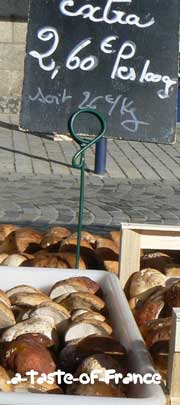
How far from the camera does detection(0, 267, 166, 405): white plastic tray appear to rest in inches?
67.2

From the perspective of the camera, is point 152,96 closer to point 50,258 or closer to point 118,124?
point 118,124

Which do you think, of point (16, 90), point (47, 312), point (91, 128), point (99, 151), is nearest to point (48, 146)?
point (99, 151)

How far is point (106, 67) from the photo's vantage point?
11.0ft

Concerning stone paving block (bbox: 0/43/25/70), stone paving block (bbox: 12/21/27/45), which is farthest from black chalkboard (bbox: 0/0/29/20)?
stone paving block (bbox: 0/43/25/70)

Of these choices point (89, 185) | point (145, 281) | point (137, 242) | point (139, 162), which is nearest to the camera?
point (145, 281)

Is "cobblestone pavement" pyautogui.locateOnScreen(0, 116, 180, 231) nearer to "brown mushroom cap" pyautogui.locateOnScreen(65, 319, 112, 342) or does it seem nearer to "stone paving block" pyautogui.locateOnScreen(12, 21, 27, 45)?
"stone paving block" pyautogui.locateOnScreen(12, 21, 27, 45)

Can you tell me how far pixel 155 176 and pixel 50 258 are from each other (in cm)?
570

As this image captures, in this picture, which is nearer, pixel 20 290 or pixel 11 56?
pixel 20 290

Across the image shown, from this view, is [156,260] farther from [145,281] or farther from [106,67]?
[106,67]

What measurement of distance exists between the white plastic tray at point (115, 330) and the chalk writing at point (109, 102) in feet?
2.84

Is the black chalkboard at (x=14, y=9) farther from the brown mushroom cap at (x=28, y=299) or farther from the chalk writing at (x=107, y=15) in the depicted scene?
the brown mushroom cap at (x=28, y=299)

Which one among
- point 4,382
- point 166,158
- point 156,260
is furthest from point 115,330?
point 166,158

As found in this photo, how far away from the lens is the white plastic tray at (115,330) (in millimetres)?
1706

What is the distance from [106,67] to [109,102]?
13 cm
